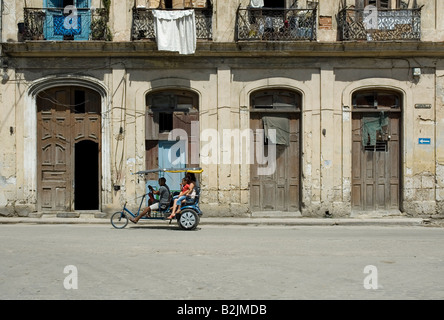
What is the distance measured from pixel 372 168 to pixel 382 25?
4.79m

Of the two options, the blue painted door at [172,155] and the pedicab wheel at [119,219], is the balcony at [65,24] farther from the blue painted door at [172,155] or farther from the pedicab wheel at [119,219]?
the pedicab wheel at [119,219]

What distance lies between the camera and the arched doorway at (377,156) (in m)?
19.7

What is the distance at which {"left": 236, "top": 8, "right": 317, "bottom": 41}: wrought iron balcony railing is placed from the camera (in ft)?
63.3

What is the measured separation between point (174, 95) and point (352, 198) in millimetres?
6959

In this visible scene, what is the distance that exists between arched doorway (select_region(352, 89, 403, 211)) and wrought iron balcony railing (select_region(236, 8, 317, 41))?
3137 millimetres

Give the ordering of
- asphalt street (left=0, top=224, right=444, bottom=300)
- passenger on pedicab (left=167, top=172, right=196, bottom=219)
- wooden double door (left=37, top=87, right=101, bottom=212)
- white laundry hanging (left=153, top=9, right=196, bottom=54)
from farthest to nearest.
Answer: wooden double door (left=37, top=87, right=101, bottom=212)
white laundry hanging (left=153, top=9, right=196, bottom=54)
passenger on pedicab (left=167, top=172, right=196, bottom=219)
asphalt street (left=0, top=224, right=444, bottom=300)

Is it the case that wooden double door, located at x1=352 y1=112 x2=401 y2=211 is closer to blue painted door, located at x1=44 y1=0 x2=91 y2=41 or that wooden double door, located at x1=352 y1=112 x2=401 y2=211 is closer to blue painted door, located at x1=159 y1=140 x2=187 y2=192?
blue painted door, located at x1=159 y1=140 x2=187 y2=192

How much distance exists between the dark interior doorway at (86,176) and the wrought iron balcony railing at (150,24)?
13.7 feet

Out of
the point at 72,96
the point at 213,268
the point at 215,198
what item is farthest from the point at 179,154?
the point at 213,268

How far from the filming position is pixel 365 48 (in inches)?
757

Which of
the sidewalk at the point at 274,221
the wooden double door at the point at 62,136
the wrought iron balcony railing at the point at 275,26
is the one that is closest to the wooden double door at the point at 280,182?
the sidewalk at the point at 274,221

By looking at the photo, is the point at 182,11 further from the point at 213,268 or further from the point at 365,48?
the point at 213,268

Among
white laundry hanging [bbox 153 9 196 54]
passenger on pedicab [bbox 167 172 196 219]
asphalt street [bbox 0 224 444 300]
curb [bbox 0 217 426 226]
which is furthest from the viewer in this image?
white laundry hanging [bbox 153 9 196 54]

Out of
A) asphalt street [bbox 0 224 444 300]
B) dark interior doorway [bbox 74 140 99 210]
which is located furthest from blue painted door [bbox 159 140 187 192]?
asphalt street [bbox 0 224 444 300]
